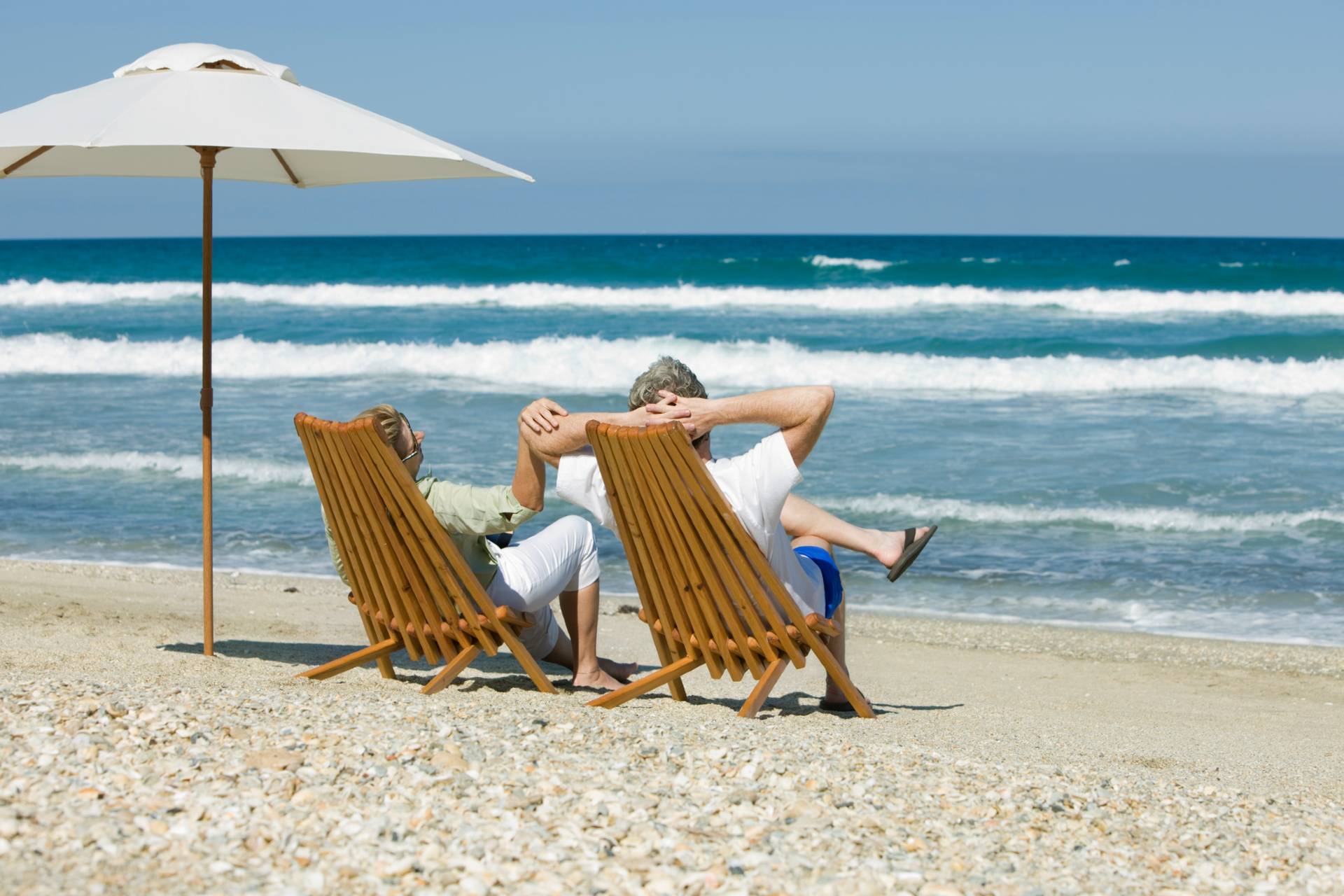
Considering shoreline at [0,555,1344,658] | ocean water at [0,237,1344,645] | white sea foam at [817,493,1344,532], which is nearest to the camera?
shoreline at [0,555,1344,658]

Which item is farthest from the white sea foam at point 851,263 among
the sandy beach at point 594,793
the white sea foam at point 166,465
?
the sandy beach at point 594,793

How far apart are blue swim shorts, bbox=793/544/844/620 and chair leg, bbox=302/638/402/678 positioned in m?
1.42

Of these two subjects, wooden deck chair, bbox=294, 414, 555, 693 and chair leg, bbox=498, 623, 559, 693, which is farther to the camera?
chair leg, bbox=498, 623, 559, 693

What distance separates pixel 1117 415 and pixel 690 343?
9477mm

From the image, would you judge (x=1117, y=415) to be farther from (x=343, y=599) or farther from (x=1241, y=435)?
(x=343, y=599)

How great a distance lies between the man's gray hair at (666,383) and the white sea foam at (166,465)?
21.3 feet

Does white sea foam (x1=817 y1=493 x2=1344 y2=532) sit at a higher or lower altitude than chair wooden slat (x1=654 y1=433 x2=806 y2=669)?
lower

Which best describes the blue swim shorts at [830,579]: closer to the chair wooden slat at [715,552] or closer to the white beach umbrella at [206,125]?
the chair wooden slat at [715,552]

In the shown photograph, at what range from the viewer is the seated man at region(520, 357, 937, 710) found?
3568 mm

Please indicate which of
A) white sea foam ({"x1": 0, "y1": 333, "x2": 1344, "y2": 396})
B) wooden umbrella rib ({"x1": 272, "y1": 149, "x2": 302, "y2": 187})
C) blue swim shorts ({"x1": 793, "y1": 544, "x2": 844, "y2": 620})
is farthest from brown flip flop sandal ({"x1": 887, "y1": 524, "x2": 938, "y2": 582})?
white sea foam ({"x1": 0, "y1": 333, "x2": 1344, "y2": 396})

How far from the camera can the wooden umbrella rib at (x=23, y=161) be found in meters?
4.85

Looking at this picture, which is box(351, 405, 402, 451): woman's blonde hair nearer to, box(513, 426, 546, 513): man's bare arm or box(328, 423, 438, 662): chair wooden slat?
box(328, 423, 438, 662): chair wooden slat

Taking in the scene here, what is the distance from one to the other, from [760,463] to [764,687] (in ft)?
2.46

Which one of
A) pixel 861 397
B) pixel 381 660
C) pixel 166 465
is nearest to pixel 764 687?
pixel 381 660
